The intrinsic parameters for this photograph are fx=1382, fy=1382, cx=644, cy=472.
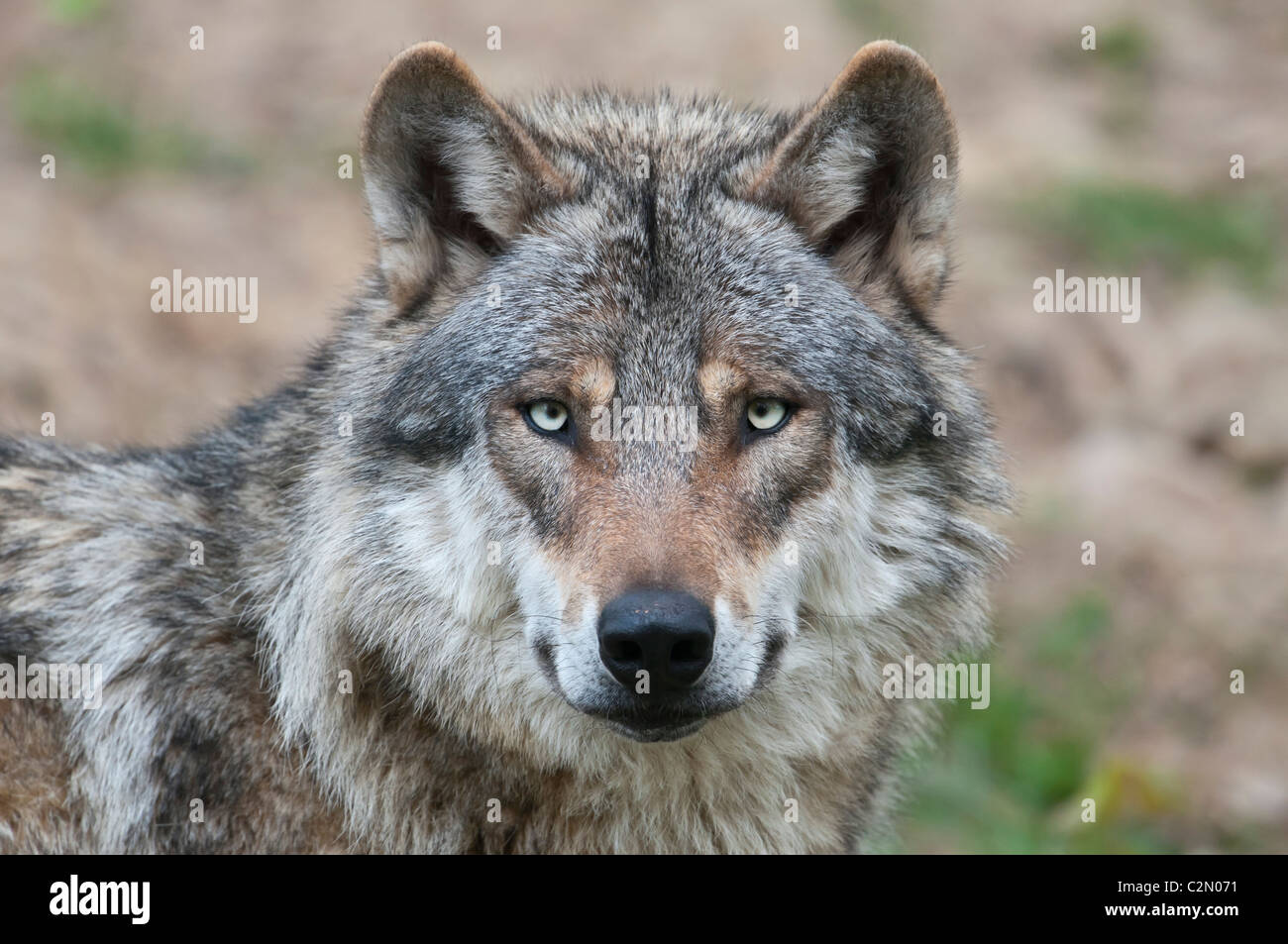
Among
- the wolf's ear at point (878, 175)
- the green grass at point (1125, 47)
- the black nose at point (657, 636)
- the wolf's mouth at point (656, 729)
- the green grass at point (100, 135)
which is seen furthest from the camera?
the green grass at point (1125, 47)

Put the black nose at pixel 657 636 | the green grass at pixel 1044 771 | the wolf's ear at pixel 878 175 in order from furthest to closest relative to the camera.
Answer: the green grass at pixel 1044 771
the wolf's ear at pixel 878 175
the black nose at pixel 657 636

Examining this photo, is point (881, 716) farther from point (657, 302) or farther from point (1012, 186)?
point (1012, 186)

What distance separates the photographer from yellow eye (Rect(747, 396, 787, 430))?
4.32m

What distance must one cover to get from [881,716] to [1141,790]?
340cm

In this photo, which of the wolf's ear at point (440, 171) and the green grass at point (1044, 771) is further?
the green grass at point (1044, 771)

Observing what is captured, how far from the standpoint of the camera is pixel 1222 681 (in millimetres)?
9023

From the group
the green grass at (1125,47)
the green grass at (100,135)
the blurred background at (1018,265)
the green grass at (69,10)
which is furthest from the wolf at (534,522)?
the green grass at (1125,47)

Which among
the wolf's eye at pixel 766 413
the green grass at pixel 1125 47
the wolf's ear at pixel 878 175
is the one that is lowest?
the wolf's eye at pixel 766 413

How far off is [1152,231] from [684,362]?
974cm

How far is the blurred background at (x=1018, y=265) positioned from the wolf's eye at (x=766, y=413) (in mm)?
2817

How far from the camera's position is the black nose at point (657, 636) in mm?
3746

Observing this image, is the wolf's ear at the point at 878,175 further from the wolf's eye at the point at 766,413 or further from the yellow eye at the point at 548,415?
the yellow eye at the point at 548,415

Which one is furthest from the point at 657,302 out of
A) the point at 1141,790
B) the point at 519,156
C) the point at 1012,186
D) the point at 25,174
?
the point at 1012,186

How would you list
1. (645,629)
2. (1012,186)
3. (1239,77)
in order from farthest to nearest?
(1239,77)
(1012,186)
(645,629)
